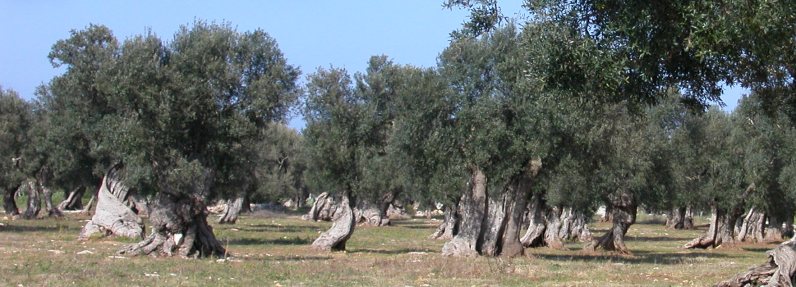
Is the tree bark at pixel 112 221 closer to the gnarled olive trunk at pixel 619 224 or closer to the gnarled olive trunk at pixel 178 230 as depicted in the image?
the gnarled olive trunk at pixel 178 230

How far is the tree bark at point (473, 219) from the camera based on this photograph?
33.5m

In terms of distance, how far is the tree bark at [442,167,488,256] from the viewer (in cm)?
3350

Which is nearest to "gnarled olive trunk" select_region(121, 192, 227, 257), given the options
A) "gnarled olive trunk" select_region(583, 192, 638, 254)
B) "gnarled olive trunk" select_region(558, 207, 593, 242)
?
"gnarled olive trunk" select_region(583, 192, 638, 254)

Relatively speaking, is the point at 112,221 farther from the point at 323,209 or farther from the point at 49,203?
the point at 323,209

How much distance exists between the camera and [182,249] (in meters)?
28.4

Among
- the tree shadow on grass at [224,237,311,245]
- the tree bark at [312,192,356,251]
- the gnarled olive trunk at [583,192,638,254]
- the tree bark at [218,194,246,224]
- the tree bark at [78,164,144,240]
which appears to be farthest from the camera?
the tree bark at [218,194,246,224]

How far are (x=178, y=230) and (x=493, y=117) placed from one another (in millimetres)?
9717

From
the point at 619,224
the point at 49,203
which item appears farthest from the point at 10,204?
the point at 619,224

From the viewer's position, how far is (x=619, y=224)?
43938 mm

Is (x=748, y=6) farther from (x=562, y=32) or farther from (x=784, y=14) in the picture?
(x=562, y=32)

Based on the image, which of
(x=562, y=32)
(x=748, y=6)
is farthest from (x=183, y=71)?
(x=748, y=6)

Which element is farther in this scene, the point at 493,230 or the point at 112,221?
the point at 112,221

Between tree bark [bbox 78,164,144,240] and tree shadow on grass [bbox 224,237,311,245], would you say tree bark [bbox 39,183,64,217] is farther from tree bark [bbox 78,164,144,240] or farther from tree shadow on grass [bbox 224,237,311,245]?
tree shadow on grass [bbox 224,237,311,245]

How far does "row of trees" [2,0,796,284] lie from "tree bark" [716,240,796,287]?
8.49ft
